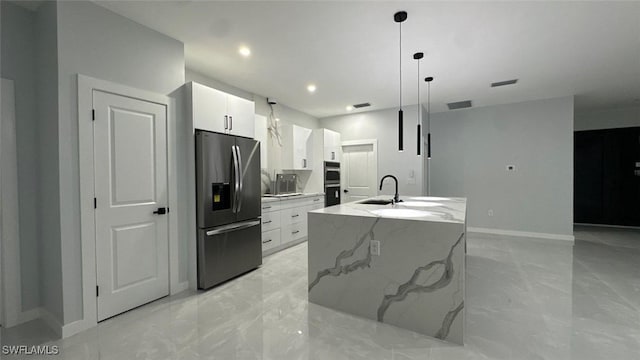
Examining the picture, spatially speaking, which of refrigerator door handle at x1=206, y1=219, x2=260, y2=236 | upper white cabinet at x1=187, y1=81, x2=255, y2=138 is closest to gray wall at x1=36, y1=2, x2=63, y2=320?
upper white cabinet at x1=187, y1=81, x2=255, y2=138

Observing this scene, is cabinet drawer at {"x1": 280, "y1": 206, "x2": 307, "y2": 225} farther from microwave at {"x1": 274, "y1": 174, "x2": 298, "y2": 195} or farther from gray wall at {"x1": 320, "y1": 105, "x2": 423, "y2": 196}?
gray wall at {"x1": 320, "y1": 105, "x2": 423, "y2": 196}

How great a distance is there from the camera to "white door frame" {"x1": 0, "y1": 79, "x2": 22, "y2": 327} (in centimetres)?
211

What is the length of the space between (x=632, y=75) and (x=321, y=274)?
5.31 metres

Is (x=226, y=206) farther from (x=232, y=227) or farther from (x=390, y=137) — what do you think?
(x=390, y=137)

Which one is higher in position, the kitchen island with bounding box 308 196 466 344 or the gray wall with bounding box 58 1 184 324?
the gray wall with bounding box 58 1 184 324

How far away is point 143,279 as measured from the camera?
2498 millimetres

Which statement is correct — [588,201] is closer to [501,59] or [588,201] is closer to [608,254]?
[608,254]

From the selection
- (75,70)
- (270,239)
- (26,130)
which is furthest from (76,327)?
(270,239)

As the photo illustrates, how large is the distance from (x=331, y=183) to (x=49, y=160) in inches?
169

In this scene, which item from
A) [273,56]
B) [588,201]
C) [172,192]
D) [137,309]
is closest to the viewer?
[137,309]

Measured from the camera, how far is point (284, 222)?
4.30m

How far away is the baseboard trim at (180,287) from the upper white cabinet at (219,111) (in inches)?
66.2

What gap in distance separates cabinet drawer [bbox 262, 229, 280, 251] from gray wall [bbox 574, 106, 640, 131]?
752cm

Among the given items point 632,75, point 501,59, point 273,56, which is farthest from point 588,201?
point 273,56
